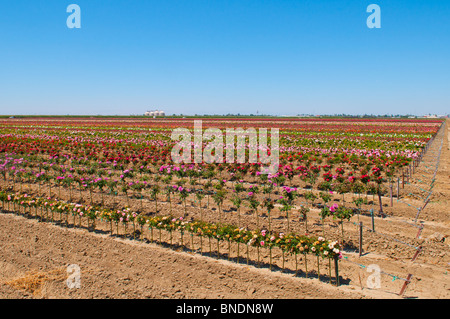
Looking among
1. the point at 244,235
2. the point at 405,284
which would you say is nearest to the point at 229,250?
the point at 244,235

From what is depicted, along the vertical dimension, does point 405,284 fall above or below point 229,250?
above

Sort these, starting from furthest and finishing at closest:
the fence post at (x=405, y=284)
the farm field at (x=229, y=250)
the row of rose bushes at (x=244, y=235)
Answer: the row of rose bushes at (x=244, y=235) → the farm field at (x=229, y=250) → the fence post at (x=405, y=284)

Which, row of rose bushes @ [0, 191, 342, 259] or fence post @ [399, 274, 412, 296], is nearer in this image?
fence post @ [399, 274, 412, 296]

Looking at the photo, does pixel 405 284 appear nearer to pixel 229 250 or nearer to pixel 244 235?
pixel 244 235

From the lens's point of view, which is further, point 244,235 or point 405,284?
point 244,235

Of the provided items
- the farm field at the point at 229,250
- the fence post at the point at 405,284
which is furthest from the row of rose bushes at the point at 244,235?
the fence post at the point at 405,284

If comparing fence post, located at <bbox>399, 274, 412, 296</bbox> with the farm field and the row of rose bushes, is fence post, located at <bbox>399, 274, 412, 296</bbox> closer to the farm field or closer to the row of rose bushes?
the farm field

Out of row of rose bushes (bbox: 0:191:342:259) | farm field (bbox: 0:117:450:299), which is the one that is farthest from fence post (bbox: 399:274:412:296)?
row of rose bushes (bbox: 0:191:342:259)

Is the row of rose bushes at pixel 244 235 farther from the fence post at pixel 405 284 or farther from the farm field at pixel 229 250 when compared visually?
the fence post at pixel 405 284

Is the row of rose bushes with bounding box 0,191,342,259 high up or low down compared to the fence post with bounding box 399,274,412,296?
up

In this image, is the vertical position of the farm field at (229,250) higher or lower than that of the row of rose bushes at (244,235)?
lower
